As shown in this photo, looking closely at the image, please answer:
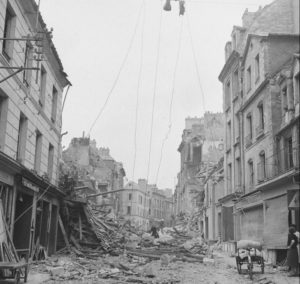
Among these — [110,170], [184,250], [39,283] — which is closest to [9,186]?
[39,283]

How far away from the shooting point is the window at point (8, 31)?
51.5ft

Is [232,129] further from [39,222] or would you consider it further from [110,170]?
[110,170]

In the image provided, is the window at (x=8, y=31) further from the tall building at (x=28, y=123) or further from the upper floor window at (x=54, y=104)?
the upper floor window at (x=54, y=104)

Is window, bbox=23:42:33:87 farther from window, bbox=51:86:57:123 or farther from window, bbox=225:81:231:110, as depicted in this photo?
window, bbox=225:81:231:110

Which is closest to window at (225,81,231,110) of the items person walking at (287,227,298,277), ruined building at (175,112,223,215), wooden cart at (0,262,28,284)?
ruined building at (175,112,223,215)

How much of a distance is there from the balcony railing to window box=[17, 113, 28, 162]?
10.4 m

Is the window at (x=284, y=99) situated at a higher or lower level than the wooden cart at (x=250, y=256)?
higher

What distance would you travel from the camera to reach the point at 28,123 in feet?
60.6

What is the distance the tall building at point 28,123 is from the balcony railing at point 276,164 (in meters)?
10.2

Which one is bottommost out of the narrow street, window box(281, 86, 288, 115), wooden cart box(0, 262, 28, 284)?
the narrow street

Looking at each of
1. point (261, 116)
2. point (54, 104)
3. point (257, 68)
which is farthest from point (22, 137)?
point (257, 68)

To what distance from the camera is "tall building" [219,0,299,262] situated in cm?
1784

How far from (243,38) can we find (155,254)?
1606 cm

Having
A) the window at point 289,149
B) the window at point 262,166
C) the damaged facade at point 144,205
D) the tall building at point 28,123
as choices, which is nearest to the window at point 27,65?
the tall building at point 28,123
